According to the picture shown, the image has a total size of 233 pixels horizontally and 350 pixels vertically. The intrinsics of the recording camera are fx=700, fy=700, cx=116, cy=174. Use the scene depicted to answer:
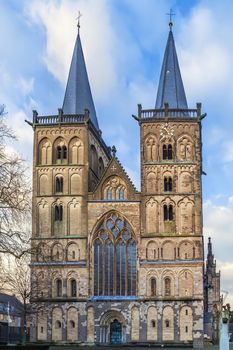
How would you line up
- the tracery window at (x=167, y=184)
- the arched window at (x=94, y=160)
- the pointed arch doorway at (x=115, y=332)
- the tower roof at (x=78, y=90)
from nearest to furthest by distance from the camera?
the pointed arch doorway at (x=115, y=332)
the tracery window at (x=167, y=184)
the arched window at (x=94, y=160)
the tower roof at (x=78, y=90)

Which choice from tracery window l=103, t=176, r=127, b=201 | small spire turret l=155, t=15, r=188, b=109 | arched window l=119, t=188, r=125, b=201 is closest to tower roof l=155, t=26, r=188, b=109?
small spire turret l=155, t=15, r=188, b=109

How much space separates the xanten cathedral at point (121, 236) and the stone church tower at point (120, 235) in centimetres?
10

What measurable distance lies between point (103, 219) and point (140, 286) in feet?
25.4

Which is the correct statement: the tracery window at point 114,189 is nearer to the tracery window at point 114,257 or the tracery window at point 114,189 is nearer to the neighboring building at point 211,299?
the tracery window at point 114,257

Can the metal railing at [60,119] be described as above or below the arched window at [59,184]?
above

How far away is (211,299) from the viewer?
87.3 m

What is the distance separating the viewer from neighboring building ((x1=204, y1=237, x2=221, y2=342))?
233ft

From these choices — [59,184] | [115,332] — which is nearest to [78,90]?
[59,184]

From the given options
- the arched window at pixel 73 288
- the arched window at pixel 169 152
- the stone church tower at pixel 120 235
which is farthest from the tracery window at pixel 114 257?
the arched window at pixel 169 152

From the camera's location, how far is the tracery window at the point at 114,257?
7012 cm

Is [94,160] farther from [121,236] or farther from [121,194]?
[121,236]

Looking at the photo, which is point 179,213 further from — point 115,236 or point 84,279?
point 84,279

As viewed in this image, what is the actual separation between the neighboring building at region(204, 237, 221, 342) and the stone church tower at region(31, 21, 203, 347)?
13.4 feet

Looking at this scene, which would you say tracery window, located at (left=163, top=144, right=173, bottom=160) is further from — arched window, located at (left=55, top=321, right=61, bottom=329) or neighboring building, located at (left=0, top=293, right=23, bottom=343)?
neighboring building, located at (left=0, top=293, right=23, bottom=343)
